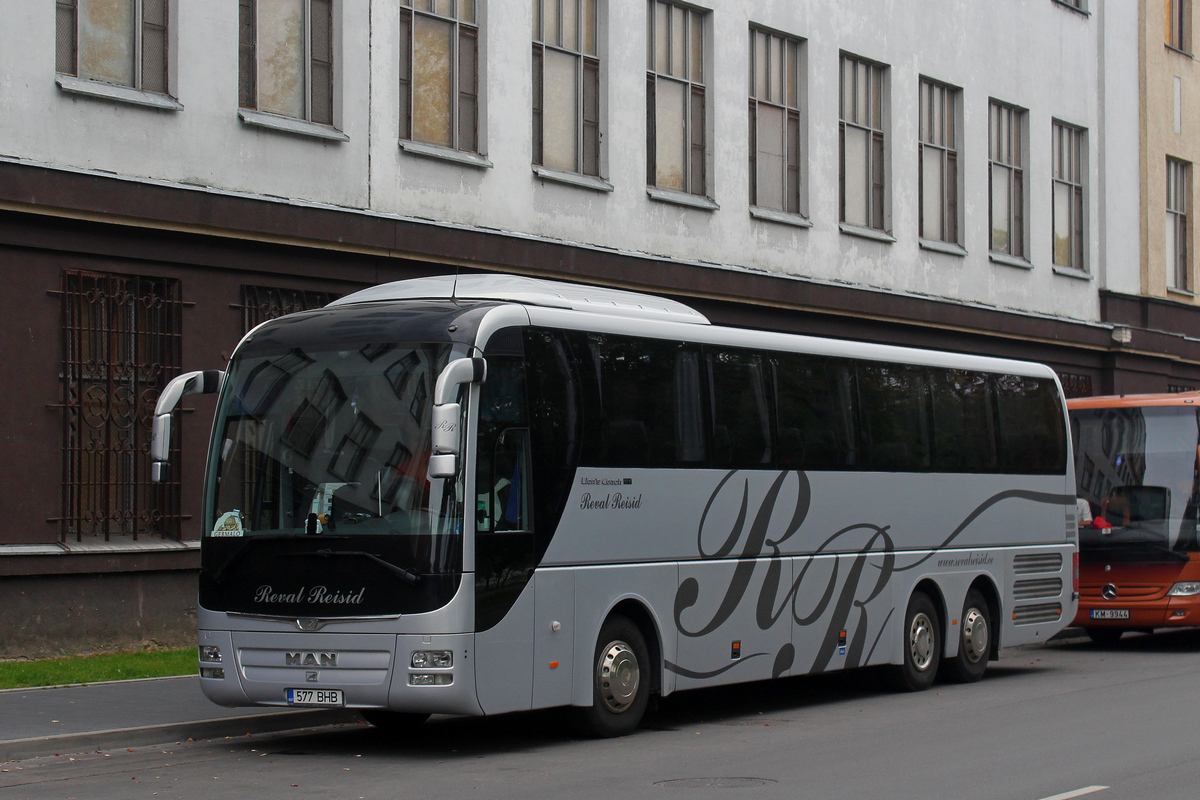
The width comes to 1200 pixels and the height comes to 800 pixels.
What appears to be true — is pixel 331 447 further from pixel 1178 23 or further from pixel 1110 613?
pixel 1178 23

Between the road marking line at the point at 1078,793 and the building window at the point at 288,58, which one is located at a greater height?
the building window at the point at 288,58

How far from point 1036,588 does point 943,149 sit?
44.9 ft

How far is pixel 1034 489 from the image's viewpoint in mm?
17422

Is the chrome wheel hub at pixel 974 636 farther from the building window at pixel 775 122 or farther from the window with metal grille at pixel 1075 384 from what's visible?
the window with metal grille at pixel 1075 384

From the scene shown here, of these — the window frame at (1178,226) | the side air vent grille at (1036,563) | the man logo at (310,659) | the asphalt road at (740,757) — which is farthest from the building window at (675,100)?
the window frame at (1178,226)

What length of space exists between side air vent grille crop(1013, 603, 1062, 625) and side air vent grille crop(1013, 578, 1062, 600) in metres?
0.11

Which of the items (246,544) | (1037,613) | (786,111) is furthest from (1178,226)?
(246,544)

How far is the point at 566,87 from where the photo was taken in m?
21.7

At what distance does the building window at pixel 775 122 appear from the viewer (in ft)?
82.0

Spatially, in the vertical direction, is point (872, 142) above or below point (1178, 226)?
above

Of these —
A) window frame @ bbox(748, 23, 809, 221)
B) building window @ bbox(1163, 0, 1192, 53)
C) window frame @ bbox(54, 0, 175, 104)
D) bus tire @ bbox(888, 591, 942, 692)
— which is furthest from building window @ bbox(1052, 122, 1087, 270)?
window frame @ bbox(54, 0, 175, 104)

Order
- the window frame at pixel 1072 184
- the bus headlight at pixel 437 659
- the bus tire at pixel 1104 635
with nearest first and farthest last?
the bus headlight at pixel 437 659 < the bus tire at pixel 1104 635 < the window frame at pixel 1072 184

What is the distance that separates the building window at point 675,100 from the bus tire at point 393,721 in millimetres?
12029

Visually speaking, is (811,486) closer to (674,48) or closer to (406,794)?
(406,794)
